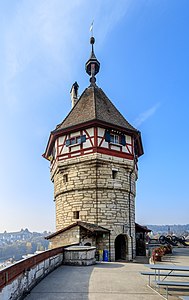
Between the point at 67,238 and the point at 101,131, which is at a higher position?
the point at 101,131

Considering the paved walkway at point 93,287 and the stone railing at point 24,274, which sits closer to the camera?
the stone railing at point 24,274

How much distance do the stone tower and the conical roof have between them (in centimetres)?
9

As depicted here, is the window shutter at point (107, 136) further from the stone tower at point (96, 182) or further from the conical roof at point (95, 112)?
the conical roof at point (95, 112)

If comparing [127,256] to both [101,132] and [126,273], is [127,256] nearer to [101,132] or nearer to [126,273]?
[101,132]

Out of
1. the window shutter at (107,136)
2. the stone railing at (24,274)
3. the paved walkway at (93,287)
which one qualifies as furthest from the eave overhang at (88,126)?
the paved walkway at (93,287)

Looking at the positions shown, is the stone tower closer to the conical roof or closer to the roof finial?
the conical roof

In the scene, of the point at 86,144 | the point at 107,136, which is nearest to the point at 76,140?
the point at 86,144

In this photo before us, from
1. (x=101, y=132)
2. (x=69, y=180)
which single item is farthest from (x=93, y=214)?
(x=101, y=132)

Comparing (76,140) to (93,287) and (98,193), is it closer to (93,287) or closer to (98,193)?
(98,193)

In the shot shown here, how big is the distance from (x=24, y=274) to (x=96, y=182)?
1056 centimetres

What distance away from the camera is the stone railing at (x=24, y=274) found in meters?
4.15

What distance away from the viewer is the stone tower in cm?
1507

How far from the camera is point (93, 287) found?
588cm

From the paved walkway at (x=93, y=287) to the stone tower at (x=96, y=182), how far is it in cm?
→ 684
